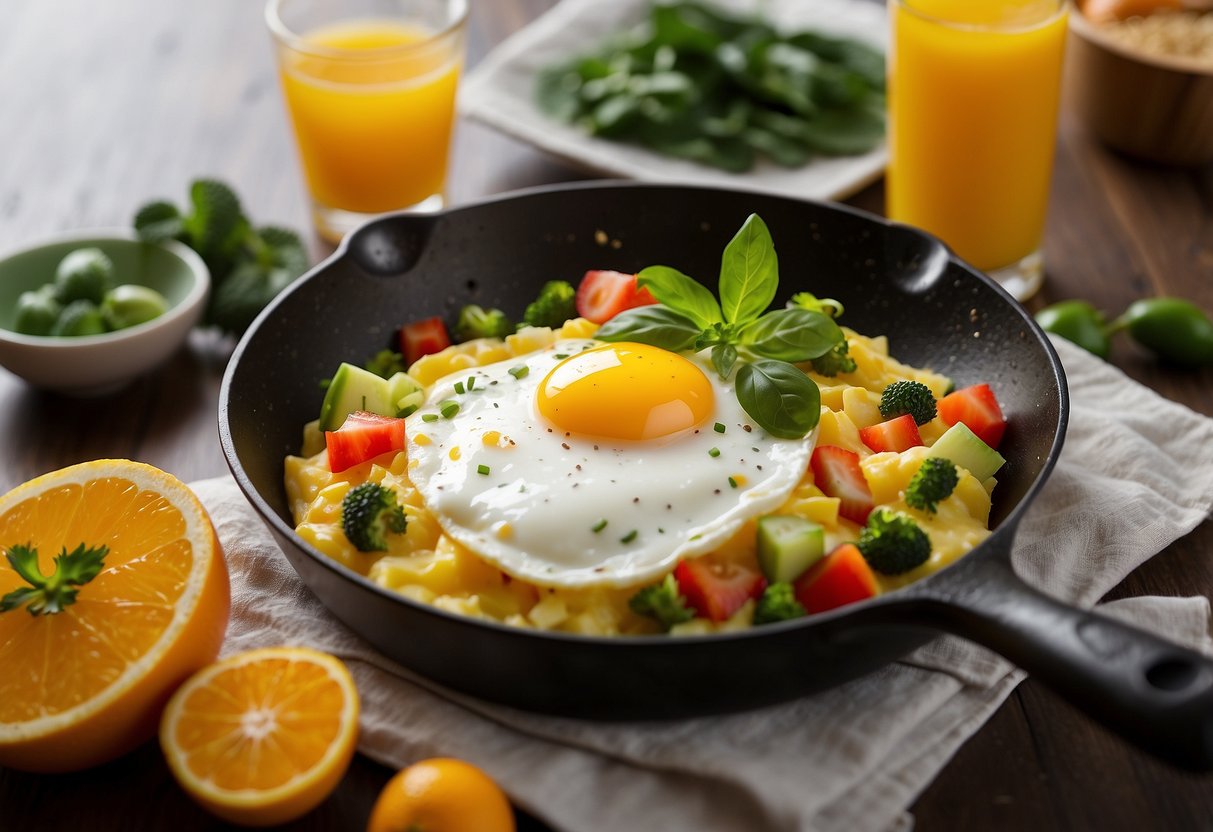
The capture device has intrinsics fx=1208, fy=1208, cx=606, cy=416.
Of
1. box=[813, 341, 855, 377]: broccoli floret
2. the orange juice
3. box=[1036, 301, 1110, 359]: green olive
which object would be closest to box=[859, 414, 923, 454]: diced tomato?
box=[813, 341, 855, 377]: broccoli floret

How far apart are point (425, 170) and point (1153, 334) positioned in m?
3.35

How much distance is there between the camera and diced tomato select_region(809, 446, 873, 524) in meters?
3.49

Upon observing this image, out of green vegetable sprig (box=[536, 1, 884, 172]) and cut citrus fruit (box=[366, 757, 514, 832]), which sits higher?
cut citrus fruit (box=[366, 757, 514, 832])

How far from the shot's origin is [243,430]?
3.72 metres

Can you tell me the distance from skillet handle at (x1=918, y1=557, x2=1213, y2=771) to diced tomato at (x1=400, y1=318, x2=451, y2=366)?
87.9 inches

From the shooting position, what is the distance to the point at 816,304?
4195 millimetres

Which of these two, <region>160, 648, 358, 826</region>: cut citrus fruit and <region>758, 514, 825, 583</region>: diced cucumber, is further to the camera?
<region>758, 514, 825, 583</region>: diced cucumber

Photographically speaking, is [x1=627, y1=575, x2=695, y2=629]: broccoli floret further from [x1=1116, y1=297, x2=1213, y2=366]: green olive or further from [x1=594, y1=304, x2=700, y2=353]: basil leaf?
[x1=1116, y1=297, x2=1213, y2=366]: green olive

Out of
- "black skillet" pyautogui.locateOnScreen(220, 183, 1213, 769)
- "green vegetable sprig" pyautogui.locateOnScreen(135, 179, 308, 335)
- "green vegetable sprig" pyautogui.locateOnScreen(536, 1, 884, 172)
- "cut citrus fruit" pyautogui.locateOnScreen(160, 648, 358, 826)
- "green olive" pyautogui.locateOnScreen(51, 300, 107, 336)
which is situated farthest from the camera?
"green vegetable sprig" pyautogui.locateOnScreen(536, 1, 884, 172)

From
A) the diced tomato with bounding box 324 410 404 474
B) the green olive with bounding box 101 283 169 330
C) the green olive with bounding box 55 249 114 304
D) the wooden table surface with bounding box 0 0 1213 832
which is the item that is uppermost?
the diced tomato with bounding box 324 410 404 474

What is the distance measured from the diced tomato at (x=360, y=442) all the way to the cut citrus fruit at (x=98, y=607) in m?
0.50

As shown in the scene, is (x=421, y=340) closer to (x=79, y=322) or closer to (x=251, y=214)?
(x=79, y=322)

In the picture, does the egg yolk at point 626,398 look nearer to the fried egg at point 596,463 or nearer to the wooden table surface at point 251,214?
the fried egg at point 596,463

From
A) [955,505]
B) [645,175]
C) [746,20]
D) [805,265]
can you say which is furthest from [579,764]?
[746,20]
